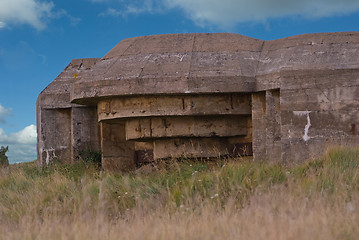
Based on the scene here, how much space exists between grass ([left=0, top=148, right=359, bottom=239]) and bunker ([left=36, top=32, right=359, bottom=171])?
3.31 feet

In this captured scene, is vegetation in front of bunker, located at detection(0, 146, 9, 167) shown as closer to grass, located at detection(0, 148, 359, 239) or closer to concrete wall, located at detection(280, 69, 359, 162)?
grass, located at detection(0, 148, 359, 239)

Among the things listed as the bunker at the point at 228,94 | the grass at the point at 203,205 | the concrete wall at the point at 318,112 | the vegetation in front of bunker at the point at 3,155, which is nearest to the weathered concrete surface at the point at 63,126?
the bunker at the point at 228,94

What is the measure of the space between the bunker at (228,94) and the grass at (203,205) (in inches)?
39.7

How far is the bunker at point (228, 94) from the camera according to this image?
816 cm

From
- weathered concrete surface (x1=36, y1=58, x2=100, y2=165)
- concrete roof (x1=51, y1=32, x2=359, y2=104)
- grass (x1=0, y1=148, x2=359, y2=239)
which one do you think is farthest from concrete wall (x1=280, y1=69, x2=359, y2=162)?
weathered concrete surface (x1=36, y1=58, x2=100, y2=165)

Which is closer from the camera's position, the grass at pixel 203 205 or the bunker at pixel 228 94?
the grass at pixel 203 205

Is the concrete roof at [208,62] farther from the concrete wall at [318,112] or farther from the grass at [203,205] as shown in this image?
the grass at [203,205]

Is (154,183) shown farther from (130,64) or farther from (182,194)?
(130,64)

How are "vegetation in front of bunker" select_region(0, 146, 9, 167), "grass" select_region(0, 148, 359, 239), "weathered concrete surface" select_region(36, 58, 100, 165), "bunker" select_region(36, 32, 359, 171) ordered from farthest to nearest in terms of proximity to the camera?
"vegetation in front of bunker" select_region(0, 146, 9, 167)
"weathered concrete surface" select_region(36, 58, 100, 165)
"bunker" select_region(36, 32, 359, 171)
"grass" select_region(0, 148, 359, 239)

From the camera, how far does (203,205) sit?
5738 mm

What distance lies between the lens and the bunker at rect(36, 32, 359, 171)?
816 cm

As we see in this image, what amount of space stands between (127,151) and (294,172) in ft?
15.8

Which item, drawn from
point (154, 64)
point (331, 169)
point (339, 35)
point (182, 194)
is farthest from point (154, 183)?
point (339, 35)

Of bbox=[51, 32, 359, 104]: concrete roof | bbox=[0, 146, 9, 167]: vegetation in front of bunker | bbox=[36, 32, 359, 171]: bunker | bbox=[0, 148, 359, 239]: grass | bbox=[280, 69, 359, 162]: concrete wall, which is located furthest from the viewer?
bbox=[0, 146, 9, 167]: vegetation in front of bunker
